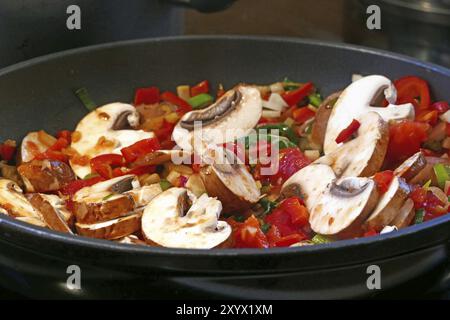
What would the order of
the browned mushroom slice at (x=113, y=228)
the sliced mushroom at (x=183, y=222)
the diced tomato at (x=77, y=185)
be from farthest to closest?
1. the diced tomato at (x=77, y=185)
2. the browned mushroom slice at (x=113, y=228)
3. the sliced mushroom at (x=183, y=222)

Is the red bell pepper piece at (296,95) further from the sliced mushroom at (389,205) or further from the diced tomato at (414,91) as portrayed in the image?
the sliced mushroom at (389,205)

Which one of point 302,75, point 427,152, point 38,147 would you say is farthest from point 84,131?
point 427,152

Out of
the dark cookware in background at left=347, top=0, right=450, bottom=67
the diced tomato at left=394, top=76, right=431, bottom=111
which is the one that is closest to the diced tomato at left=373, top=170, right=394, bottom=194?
the diced tomato at left=394, top=76, right=431, bottom=111

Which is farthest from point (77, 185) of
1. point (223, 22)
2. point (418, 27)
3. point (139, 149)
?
point (223, 22)

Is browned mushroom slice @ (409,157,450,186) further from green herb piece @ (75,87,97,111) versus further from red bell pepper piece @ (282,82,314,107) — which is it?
green herb piece @ (75,87,97,111)

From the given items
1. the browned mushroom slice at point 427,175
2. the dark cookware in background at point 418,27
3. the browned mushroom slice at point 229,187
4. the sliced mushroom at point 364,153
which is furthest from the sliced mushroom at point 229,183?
the dark cookware in background at point 418,27
